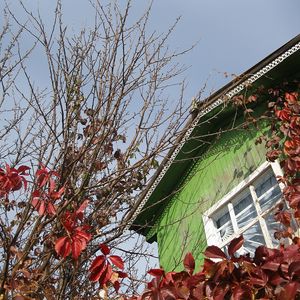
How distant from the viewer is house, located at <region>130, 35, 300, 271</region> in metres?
4.93

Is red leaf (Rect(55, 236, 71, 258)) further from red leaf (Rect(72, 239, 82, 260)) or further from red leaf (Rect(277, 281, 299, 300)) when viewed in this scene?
red leaf (Rect(277, 281, 299, 300))

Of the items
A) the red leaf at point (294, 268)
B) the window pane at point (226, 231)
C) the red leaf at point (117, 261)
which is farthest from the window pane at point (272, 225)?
the red leaf at point (117, 261)

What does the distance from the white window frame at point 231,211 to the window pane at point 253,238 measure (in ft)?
0.18

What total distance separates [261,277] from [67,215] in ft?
5.02

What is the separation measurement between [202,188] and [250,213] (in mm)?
1089

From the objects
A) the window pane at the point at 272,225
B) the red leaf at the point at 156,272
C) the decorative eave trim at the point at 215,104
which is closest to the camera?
the red leaf at the point at 156,272

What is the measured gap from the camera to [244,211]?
5.19 m

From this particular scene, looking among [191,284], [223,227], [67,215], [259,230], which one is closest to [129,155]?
[223,227]

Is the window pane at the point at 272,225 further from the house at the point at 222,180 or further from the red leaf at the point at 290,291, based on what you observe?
the red leaf at the point at 290,291

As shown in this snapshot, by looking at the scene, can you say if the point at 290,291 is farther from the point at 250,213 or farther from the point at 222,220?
the point at 222,220

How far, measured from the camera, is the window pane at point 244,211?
5.05 meters

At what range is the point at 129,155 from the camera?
18.7 ft

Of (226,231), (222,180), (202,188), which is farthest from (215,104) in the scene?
(226,231)

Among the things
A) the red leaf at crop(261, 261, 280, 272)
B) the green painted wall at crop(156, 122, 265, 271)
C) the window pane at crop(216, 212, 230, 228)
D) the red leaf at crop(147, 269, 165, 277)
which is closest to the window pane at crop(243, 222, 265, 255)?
the window pane at crop(216, 212, 230, 228)
